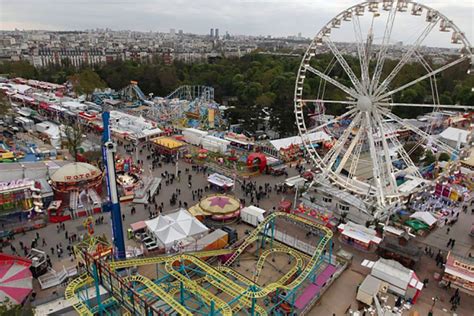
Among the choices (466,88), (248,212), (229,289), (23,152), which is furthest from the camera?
(466,88)

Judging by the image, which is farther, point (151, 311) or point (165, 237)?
point (165, 237)

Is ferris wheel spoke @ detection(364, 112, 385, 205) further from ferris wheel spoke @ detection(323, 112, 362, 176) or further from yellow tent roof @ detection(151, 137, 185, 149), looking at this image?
yellow tent roof @ detection(151, 137, 185, 149)

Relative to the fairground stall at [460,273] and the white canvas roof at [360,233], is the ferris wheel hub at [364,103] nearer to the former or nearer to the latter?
the white canvas roof at [360,233]

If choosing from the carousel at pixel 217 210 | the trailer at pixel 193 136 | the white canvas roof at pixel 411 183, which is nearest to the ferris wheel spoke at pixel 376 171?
the white canvas roof at pixel 411 183

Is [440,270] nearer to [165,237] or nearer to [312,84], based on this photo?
[165,237]

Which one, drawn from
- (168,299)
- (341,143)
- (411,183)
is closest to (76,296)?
(168,299)

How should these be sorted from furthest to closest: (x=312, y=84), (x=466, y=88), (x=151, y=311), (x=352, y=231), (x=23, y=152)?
(x=312, y=84) < (x=466, y=88) < (x=23, y=152) < (x=352, y=231) < (x=151, y=311)

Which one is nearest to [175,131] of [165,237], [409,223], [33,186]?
[33,186]
